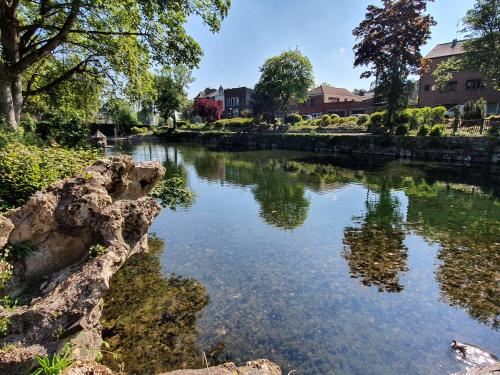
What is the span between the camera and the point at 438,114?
29547 mm

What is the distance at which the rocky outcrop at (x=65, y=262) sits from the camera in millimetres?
3500

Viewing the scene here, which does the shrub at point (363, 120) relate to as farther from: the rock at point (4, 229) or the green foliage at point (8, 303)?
the green foliage at point (8, 303)

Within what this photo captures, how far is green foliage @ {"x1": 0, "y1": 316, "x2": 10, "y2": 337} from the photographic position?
3.39 m

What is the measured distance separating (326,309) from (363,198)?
10.3 meters

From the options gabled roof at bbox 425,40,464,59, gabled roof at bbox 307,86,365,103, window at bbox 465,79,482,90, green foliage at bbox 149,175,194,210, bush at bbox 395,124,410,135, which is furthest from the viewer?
gabled roof at bbox 307,86,365,103

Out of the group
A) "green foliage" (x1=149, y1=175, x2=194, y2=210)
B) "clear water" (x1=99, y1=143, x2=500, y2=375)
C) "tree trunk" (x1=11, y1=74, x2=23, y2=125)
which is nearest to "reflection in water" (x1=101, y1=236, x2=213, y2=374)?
"clear water" (x1=99, y1=143, x2=500, y2=375)

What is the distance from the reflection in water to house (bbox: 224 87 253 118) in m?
75.0

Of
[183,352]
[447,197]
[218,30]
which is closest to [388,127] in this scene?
[447,197]

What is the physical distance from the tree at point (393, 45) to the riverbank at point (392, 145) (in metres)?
2.87

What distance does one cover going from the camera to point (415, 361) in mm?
4902

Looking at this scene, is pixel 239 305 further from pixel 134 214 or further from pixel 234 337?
pixel 134 214

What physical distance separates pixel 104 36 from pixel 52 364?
1298cm

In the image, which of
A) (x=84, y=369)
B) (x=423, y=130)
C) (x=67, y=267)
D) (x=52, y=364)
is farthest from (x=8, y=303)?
(x=423, y=130)

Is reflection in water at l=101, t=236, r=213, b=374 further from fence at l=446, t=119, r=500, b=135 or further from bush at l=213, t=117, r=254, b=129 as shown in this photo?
bush at l=213, t=117, r=254, b=129
